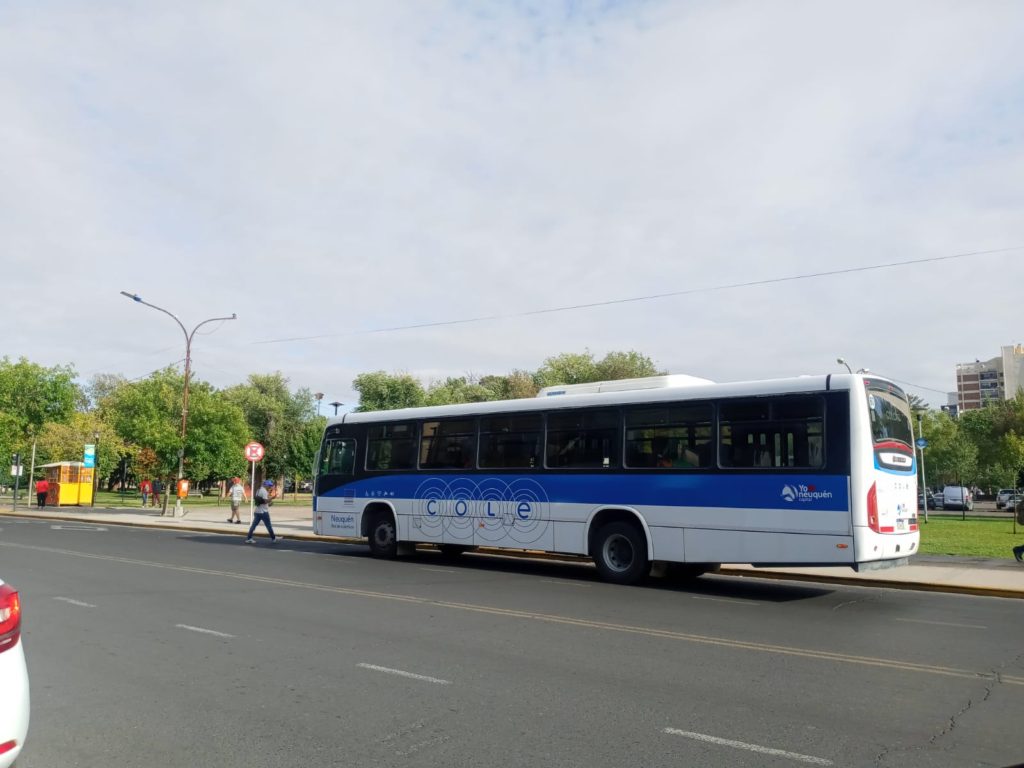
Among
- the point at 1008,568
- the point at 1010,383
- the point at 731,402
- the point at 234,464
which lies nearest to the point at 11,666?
the point at 731,402

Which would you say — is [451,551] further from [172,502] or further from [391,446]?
[172,502]

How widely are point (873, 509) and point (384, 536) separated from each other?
408 inches

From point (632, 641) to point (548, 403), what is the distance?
7428mm

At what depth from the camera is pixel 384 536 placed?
1852cm

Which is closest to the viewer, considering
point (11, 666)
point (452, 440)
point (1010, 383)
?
point (11, 666)

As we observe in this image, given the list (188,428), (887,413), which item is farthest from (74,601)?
(188,428)

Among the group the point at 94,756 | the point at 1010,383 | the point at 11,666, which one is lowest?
the point at 94,756

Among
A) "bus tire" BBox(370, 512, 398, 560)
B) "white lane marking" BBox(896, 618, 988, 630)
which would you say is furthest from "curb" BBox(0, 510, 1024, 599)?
"white lane marking" BBox(896, 618, 988, 630)

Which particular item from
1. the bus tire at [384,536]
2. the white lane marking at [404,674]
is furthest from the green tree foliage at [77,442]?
the white lane marking at [404,674]

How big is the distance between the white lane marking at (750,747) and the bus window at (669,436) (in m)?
8.28

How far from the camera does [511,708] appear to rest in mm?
6164

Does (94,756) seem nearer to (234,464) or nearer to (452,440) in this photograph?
(452,440)

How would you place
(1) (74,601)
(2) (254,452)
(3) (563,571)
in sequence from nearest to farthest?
(1) (74,601), (3) (563,571), (2) (254,452)

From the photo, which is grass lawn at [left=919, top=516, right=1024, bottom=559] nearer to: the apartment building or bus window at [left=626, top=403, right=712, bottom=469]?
bus window at [left=626, top=403, right=712, bottom=469]
